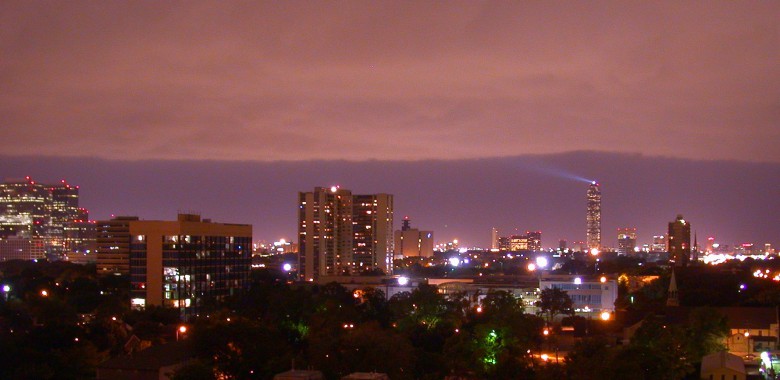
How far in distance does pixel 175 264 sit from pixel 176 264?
0.06m

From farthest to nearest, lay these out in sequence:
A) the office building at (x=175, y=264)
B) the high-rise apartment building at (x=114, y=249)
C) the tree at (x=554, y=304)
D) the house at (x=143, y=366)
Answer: the high-rise apartment building at (x=114, y=249)
the office building at (x=175, y=264)
the tree at (x=554, y=304)
the house at (x=143, y=366)

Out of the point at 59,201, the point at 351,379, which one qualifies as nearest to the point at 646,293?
the point at 351,379

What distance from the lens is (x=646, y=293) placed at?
54.8 meters

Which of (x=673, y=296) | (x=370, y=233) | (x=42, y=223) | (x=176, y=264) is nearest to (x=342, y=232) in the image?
(x=370, y=233)

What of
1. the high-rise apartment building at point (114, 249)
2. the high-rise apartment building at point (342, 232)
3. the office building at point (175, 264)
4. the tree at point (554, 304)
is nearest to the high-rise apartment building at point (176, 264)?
the office building at point (175, 264)

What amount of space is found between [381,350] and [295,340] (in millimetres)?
8070

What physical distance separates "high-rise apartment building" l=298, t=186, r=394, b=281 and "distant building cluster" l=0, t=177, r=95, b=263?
5509 centimetres

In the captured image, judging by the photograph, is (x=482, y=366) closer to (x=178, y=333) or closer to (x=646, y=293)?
(x=178, y=333)

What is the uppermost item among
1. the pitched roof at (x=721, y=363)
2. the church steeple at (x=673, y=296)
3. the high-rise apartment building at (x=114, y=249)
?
the high-rise apartment building at (x=114, y=249)

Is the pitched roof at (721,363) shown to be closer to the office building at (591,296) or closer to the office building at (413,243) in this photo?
the office building at (591,296)

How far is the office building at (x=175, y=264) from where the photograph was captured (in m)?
50.0

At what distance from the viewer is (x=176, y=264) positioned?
51031 millimetres

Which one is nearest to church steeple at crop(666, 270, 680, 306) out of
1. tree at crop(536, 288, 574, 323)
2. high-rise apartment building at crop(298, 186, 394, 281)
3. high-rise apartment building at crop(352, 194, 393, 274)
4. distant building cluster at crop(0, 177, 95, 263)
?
tree at crop(536, 288, 574, 323)

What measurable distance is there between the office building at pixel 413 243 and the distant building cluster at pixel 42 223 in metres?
54.7
